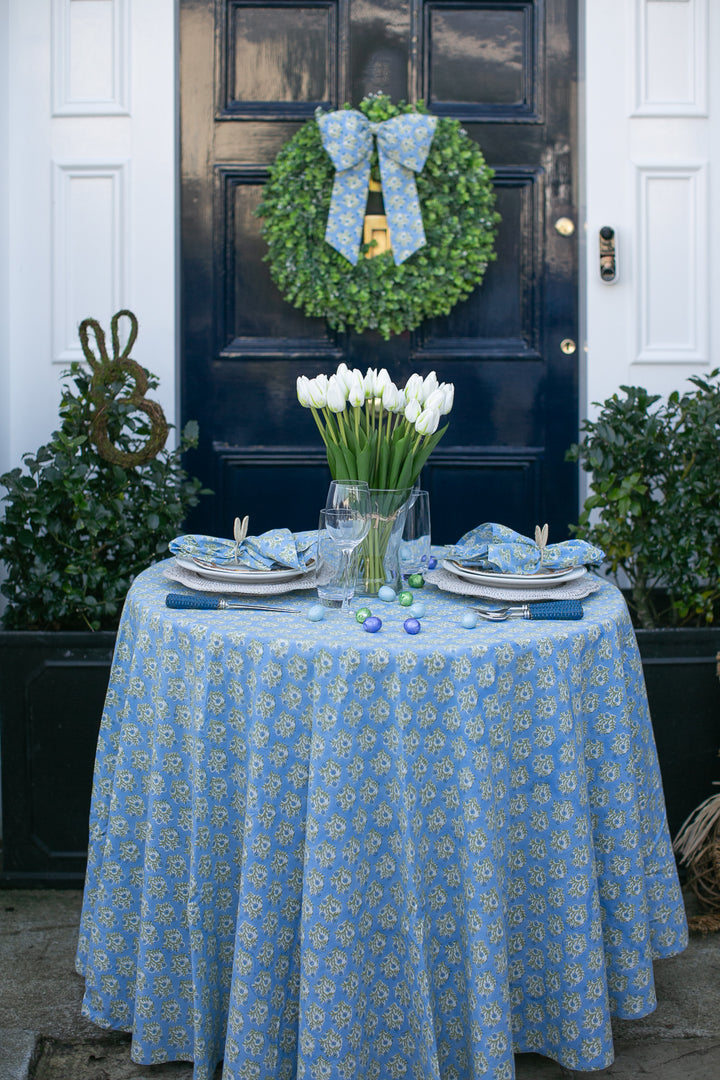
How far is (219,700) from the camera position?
1626 mm

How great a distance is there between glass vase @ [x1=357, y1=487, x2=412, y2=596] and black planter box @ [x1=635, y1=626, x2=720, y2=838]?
3.30 feet

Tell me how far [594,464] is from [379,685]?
139cm

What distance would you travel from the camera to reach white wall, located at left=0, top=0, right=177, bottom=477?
3170mm

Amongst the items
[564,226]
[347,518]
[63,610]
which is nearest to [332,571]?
[347,518]

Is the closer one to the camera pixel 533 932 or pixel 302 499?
pixel 533 932

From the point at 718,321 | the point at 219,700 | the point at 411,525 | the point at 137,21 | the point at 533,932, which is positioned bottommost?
the point at 533,932

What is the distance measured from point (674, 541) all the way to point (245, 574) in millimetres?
1268

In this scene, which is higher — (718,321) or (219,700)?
(718,321)

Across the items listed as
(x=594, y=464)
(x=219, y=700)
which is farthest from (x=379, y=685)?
(x=594, y=464)

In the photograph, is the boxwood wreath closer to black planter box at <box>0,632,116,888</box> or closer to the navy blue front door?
the navy blue front door

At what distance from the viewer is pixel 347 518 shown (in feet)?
5.76

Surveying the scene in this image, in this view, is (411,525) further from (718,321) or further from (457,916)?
(718,321)

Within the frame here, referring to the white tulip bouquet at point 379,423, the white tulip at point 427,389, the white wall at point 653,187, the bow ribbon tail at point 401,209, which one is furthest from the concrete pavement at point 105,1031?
the bow ribbon tail at point 401,209

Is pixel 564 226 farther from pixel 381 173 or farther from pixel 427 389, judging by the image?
pixel 427 389
